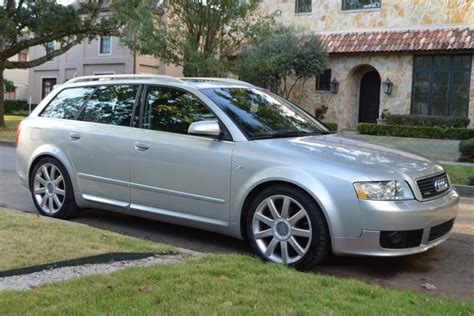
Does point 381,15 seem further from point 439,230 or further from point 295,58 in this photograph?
point 439,230

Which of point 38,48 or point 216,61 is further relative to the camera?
point 38,48

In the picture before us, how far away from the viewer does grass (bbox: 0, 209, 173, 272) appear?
15.5 ft

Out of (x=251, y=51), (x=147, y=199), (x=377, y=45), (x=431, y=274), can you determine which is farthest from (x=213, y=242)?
(x=377, y=45)

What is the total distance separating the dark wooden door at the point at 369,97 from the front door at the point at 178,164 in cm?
2081

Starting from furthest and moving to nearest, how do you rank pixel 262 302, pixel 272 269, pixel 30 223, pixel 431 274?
pixel 30 223 < pixel 431 274 < pixel 272 269 < pixel 262 302

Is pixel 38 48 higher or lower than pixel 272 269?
higher

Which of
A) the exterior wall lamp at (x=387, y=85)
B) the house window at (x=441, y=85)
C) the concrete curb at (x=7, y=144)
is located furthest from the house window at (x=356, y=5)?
the concrete curb at (x=7, y=144)

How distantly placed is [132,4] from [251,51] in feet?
12.4

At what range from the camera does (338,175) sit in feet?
15.8

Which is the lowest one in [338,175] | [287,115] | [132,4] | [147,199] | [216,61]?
[147,199]

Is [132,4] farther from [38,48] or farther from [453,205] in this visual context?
[38,48]

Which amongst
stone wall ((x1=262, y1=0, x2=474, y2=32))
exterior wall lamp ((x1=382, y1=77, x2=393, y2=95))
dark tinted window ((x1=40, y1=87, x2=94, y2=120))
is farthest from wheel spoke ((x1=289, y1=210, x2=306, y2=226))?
stone wall ((x1=262, y1=0, x2=474, y2=32))

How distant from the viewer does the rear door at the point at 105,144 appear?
246 inches

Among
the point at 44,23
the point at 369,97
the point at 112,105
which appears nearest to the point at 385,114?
the point at 369,97
